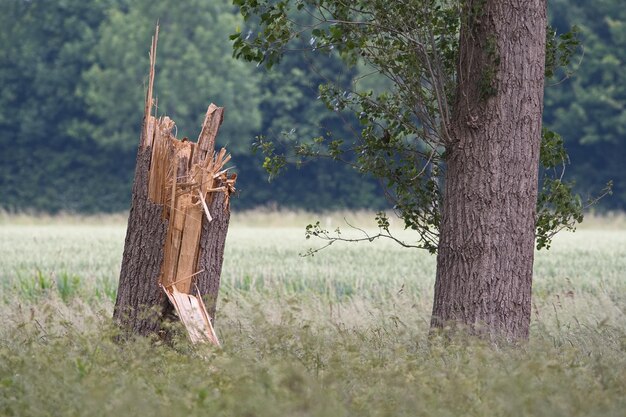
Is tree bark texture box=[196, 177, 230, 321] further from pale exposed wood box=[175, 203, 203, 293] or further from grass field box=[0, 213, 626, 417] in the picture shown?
grass field box=[0, 213, 626, 417]

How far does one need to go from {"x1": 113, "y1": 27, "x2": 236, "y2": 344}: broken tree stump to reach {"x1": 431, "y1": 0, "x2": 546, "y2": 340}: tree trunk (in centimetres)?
170

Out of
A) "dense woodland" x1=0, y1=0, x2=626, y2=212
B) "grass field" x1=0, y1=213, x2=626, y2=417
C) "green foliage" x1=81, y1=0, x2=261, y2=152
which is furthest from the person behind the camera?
"dense woodland" x1=0, y1=0, x2=626, y2=212

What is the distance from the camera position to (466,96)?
29.0 ft

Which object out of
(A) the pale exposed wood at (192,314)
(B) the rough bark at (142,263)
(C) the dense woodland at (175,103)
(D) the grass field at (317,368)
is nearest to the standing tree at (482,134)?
(D) the grass field at (317,368)

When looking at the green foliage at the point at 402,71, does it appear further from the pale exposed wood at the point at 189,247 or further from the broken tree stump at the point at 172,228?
the pale exposed wood at the point at 189,247

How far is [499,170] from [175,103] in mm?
47559

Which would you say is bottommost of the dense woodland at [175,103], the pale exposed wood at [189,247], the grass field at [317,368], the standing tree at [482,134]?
the grass field at [317,368]

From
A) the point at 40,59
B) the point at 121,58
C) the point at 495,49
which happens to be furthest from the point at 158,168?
the point at 40,59

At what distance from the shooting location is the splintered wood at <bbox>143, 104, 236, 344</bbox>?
8656 mm

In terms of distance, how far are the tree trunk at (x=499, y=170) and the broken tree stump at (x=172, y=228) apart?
→ 1697 millimetres

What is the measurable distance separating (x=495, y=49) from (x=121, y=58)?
49.9 m

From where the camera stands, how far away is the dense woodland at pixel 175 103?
56469 mm

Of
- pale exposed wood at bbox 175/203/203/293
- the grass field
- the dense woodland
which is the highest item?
the dense woodland

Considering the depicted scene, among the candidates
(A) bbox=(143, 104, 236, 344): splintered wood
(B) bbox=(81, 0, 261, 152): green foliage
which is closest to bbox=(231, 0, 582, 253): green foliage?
(A) bbox=(143, 104, 236, 344): splintered wood
